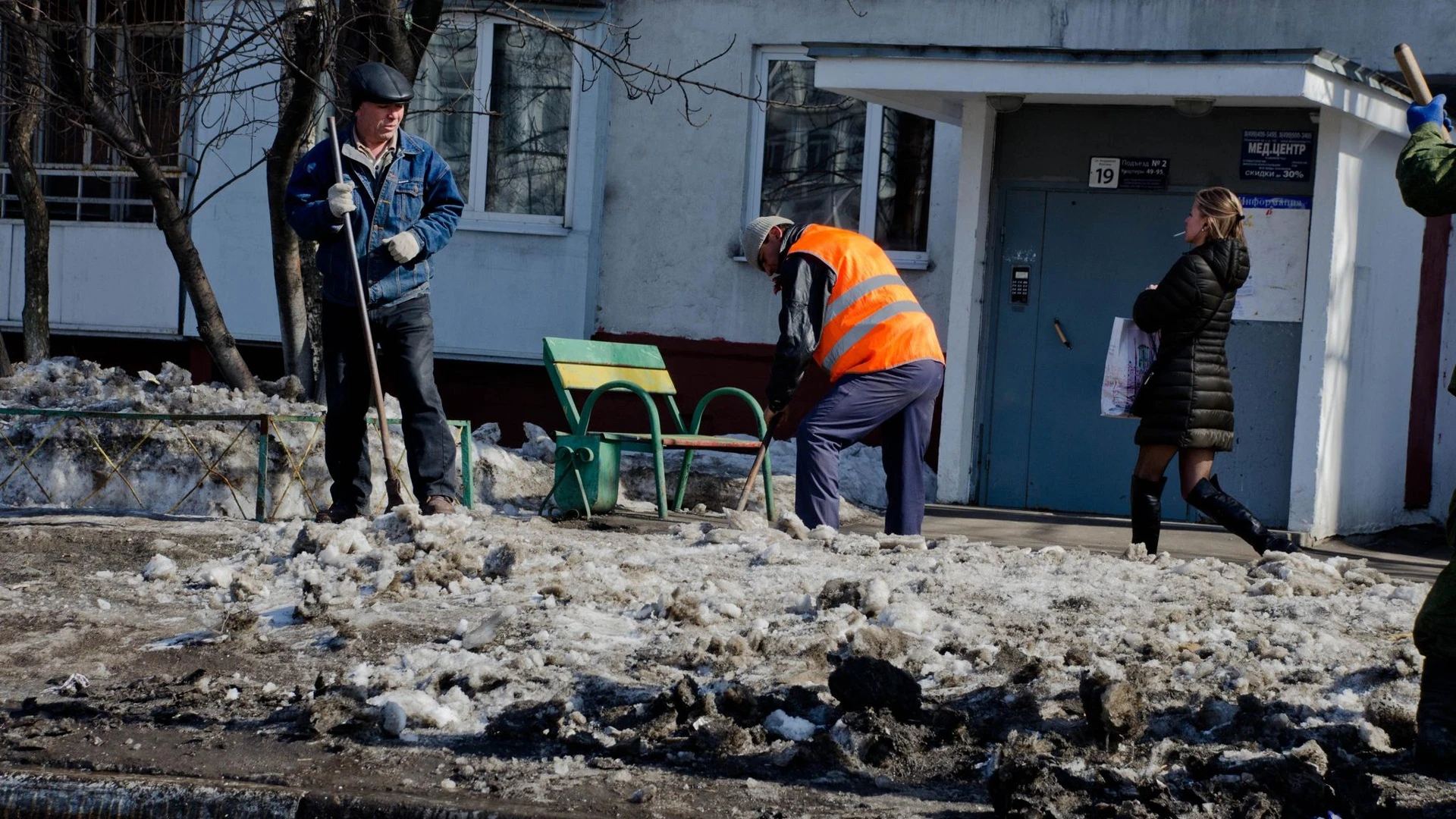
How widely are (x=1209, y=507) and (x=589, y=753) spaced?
3720 millimetres

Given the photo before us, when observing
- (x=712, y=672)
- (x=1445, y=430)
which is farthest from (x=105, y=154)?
(x=1445, y=430)

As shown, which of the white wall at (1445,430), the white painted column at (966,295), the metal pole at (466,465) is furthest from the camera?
the white wall at (1445,430)

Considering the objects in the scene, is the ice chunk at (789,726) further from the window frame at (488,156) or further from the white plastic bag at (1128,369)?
the window frame at (488,156)

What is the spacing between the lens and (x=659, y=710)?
13.8ft

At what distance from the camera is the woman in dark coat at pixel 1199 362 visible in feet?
22.3

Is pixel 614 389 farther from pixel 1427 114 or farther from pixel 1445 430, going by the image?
pixel 1445 430

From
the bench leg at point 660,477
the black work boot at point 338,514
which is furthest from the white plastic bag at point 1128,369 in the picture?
the black work boot at point 338,514

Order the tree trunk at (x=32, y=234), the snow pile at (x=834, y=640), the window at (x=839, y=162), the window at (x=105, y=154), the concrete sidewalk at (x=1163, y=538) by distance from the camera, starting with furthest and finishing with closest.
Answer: the window at (x=105, y=154), the window at (x=839, y=162), the tree trunk at (x=32, y=234), the concrete sidewalk at (x=1163, y=538), the snow pile at (x=834, y=640)

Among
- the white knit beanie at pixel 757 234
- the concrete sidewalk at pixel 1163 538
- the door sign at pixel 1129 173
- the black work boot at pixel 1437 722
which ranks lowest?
the concrete sidewalk at pixel 1163 538

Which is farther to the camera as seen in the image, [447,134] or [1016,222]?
[447,134]

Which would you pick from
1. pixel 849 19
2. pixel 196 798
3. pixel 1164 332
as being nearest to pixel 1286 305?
pixel 1164 332

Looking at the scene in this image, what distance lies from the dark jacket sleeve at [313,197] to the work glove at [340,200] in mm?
67

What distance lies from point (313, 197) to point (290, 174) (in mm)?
1774

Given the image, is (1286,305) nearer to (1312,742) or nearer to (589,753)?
(1312,742)
